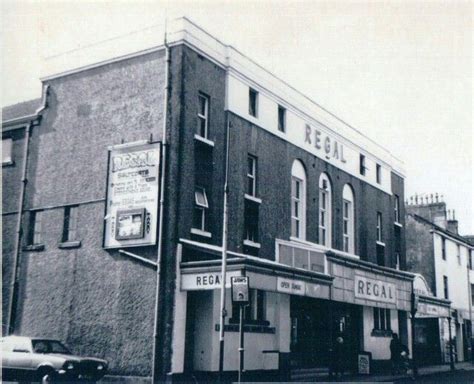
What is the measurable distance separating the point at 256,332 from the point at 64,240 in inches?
291

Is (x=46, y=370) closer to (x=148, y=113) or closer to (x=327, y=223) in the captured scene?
(x=148, y=113)

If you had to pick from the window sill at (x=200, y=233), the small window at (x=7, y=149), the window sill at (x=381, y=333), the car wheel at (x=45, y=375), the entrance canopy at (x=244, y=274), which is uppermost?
the small window at (x=7, y=149)

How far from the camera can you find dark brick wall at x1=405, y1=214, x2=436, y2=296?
41750 mm

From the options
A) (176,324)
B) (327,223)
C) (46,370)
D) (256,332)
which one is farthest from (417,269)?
(46,370)

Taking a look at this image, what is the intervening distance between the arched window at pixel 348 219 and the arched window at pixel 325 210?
5.17 ft

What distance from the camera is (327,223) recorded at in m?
28.7

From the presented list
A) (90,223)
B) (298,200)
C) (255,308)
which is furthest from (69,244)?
(298,200)

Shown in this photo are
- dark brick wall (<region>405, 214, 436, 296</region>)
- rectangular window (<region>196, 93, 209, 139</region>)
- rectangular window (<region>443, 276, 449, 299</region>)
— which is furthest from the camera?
rectangular window (<region>443, 276, 449, 299</region>)

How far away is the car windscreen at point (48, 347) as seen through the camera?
1689cm

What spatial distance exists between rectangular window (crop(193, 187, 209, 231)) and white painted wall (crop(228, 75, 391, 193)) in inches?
138

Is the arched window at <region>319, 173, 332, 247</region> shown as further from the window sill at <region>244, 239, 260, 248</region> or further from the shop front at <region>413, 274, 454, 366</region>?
the shop front at <region>413, 274, 454, 366</region>

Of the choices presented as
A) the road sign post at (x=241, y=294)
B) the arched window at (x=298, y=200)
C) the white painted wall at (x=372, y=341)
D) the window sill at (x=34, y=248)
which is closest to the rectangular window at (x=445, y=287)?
the white painted wall at (x=372, y=341)

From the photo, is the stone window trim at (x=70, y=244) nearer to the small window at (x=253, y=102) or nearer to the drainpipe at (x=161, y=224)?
the drainpipe at (x=161, y=224)

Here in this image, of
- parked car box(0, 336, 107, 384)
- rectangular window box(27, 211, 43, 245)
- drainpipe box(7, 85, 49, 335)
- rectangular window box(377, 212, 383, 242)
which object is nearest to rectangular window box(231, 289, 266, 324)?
parked car box(0, 336, 107, 384)
